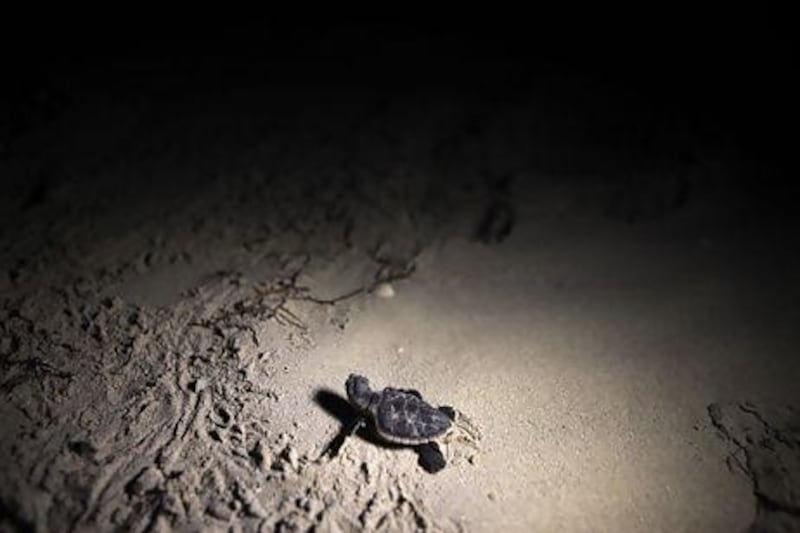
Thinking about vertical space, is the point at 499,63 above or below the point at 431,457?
above

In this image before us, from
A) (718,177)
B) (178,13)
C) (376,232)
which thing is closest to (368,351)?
(376,232)

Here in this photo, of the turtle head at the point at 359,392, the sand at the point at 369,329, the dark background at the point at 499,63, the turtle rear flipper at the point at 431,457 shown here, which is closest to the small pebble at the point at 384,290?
the sand at the point at 369,329

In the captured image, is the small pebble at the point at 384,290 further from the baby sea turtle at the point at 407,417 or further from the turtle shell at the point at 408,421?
the turtle shell at the point at 408,421

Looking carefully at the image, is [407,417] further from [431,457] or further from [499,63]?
[499,63]

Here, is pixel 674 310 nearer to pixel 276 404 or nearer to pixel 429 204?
pixel 429 204

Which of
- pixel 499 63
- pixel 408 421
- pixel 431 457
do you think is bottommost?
pixel 431 457

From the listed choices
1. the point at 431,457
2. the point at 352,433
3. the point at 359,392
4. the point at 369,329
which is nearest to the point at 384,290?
the point at 369,329

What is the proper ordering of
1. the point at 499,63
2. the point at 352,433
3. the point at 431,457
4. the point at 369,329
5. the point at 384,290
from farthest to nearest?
the point at 499,63, the point at 384,290, the point at 369,329, the point at 352,433, the point at 431,457
